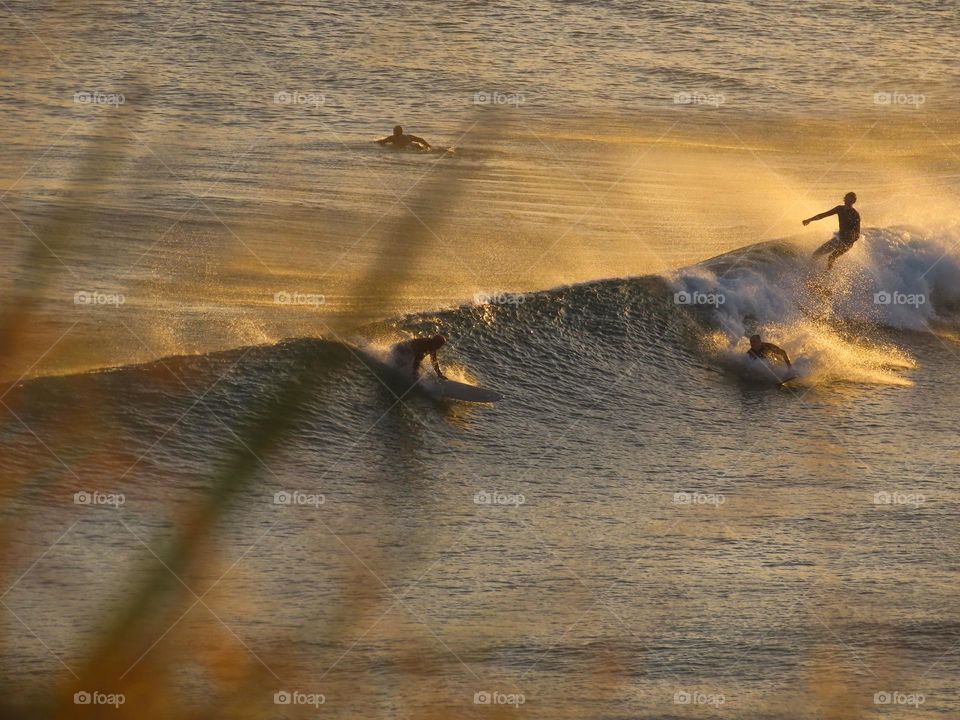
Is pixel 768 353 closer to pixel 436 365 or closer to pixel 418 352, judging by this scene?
pixel 436 365

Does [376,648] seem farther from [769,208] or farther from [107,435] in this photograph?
[769,208]

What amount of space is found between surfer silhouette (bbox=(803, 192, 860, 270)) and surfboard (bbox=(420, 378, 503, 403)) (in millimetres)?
7725

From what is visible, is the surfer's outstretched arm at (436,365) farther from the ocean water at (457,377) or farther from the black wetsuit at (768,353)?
the black wetsuit at (768,353)

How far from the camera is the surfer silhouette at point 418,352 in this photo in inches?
862

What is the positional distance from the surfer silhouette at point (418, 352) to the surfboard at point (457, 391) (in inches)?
5.7

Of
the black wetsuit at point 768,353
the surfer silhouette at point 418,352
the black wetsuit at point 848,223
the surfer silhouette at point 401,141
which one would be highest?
the surfer silhouette at point 418,352

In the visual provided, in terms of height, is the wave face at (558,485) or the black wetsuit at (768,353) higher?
the wave face at (558,485)

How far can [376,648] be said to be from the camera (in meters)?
15.3

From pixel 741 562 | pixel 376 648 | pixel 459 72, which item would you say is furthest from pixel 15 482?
pixel 459 72

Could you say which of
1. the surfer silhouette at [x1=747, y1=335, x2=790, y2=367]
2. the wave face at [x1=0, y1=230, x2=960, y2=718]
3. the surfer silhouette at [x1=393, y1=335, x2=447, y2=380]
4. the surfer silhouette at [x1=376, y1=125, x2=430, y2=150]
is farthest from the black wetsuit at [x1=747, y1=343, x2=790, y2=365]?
the surfer silhouette at [x1=376, y1=125, x2=430, y2=150]

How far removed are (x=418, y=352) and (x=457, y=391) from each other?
766 mm

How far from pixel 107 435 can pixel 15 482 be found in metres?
1.80

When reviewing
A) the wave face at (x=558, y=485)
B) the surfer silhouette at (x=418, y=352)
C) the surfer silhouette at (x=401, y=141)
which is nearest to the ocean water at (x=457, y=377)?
the wave face at (x=558, y=485)

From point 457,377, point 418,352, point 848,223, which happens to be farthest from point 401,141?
point 418,352
